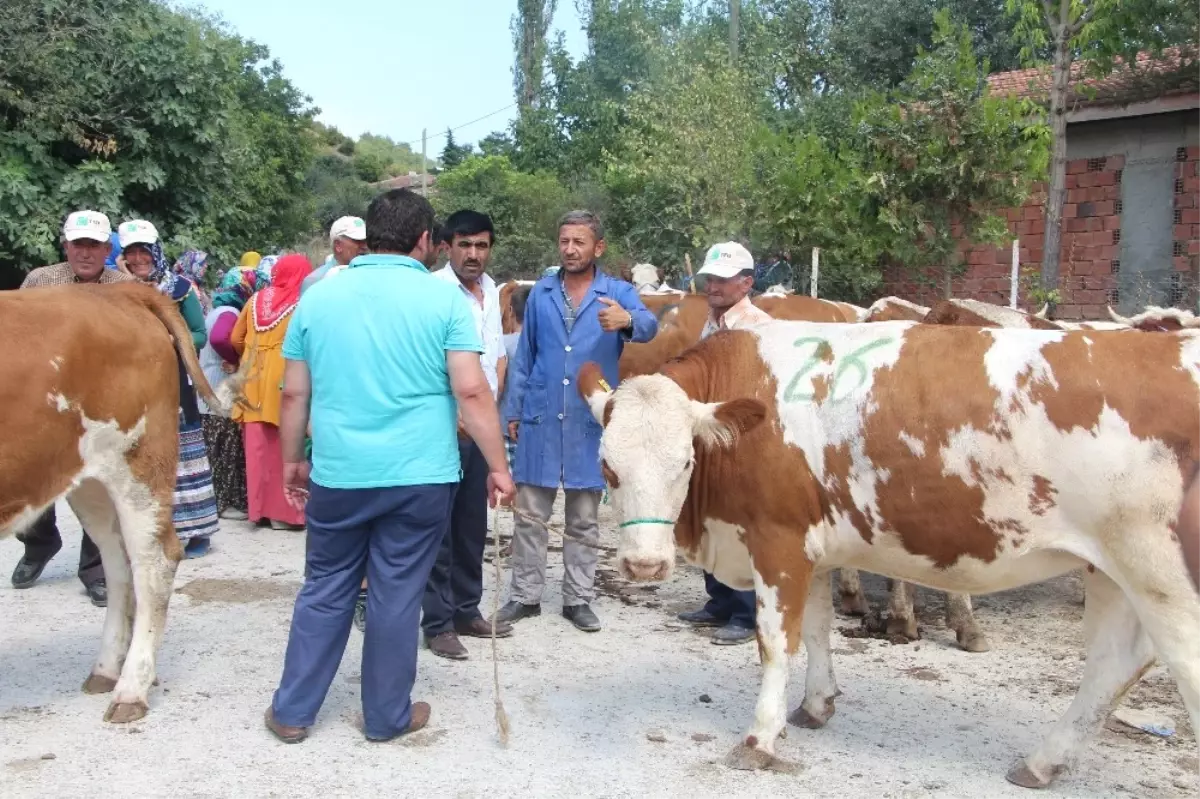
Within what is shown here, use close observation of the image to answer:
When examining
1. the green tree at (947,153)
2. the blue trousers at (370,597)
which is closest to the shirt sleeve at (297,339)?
the blue trousers at (370,597)

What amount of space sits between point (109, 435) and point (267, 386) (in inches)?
131

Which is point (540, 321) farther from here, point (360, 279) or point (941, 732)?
point (941, 732)

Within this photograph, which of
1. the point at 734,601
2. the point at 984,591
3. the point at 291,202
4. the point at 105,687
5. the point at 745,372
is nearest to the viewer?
the point at 984,591

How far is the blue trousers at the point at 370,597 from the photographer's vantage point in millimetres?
4324

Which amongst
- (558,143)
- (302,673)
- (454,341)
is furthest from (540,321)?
(558,143)

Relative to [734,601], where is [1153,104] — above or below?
above

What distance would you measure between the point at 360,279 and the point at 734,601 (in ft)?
9.02

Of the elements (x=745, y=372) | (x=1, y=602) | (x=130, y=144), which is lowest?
(x=1, y=602)

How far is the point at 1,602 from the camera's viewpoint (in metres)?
6.27

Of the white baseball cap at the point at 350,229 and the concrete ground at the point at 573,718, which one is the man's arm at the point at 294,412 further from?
the white baseball cap at the point at 350,229

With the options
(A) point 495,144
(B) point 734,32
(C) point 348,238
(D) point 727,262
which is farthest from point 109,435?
(A) point 495,144

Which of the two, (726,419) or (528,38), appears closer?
(726,419)

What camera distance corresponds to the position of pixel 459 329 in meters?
4.34

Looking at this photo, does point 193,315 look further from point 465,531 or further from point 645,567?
point 645,567
